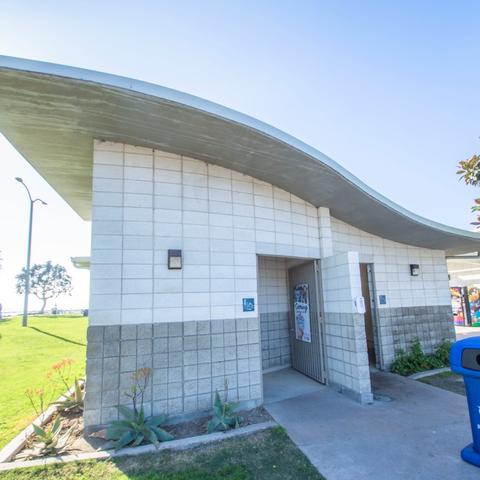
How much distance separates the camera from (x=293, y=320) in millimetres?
6602

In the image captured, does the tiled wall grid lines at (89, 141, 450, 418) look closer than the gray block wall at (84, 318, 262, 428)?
No

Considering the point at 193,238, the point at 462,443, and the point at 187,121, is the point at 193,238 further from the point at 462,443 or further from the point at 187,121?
the point at 462,443

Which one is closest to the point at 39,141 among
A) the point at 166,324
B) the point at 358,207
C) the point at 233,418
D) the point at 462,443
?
the point at 166,324

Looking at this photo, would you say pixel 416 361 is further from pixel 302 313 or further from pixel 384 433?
pixel 384 433

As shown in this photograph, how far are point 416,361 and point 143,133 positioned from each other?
722cm

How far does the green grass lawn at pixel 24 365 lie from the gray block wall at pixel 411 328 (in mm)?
6719

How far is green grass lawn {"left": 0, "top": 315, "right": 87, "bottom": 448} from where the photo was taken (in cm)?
424

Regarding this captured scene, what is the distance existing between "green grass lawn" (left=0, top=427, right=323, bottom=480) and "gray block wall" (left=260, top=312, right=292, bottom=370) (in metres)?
3.07

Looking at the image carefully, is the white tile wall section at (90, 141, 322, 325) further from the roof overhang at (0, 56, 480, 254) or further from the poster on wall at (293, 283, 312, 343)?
the poster on wall at (293, 283, 312, 343)

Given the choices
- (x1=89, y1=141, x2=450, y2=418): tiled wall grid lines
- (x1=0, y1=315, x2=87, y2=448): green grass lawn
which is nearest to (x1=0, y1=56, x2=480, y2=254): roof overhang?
(x1=89, y1=141, x2=450, y2=418): tiled wall grid lines

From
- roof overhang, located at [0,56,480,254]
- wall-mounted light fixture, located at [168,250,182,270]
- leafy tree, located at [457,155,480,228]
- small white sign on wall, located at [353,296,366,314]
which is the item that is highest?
roof overhang, located at [0,56,480,254]

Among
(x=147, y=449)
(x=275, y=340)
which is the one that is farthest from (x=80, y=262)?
(x=147, y=449)

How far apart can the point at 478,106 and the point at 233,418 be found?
21.1 feet

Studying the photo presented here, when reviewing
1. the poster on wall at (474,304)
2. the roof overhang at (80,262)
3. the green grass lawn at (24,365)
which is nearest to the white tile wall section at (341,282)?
the green grass lawn at (24,365)
